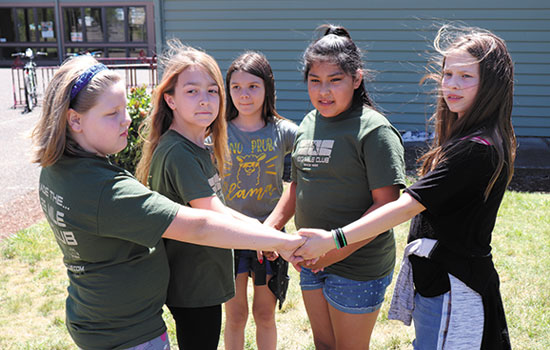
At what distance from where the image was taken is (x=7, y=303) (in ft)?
13.2

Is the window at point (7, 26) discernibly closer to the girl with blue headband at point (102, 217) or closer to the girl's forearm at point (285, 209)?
the girl's forearm at point (285, 209)

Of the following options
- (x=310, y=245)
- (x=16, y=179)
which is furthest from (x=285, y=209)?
(x=16, y=179)

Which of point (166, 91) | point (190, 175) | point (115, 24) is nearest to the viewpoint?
point (190, 175)

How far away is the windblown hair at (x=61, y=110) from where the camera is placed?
172cm

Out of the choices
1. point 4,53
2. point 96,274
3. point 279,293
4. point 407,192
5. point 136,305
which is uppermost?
point 407,192

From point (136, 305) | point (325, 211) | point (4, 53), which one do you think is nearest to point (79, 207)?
point (136, 305)

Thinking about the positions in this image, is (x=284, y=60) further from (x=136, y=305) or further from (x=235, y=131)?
(x=136, y=305)

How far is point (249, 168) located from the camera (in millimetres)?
3018

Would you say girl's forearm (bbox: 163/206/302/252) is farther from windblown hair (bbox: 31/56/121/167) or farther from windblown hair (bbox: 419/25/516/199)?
windblown hair (bbox: 419/25/516/199)

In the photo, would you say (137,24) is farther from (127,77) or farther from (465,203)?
(465,203)

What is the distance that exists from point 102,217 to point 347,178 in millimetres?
1124

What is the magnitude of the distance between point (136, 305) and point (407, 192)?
1.15 metres

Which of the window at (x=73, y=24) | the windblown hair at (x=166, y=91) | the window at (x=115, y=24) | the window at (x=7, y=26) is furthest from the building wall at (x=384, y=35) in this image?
the window at (x=7, y=26)

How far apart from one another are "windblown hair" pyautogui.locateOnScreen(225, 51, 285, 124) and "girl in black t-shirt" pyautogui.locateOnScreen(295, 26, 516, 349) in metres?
1.34
